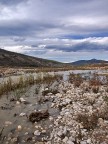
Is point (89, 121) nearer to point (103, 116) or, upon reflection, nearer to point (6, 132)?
point (103, 116)

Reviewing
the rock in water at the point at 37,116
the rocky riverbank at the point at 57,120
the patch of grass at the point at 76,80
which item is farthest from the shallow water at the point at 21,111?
the patch of grass at the point at 76,80

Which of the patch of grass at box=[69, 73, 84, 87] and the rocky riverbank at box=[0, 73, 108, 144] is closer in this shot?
the rocky riverbank at box=[0, 73, 108, 144]

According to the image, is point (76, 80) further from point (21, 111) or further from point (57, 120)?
point (57, 120)

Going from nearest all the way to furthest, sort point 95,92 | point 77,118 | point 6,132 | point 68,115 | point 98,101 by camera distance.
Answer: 1. point 6,132
2. point 77,118
3. point 68,115
4. point 98,101
5. point 95,92

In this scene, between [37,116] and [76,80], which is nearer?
[37,116]

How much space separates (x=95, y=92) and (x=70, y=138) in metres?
11.2

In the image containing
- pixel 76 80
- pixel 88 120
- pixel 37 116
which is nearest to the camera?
pixel 88 120

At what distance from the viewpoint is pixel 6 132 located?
1605 centimetres

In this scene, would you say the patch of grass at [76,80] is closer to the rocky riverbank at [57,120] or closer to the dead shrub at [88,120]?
the rocky riverbank at [57,120]

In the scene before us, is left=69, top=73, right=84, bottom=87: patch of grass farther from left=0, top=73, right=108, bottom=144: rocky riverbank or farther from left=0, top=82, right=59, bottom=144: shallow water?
left=0, top=73, right=108, bottom=144: rocky riverbank

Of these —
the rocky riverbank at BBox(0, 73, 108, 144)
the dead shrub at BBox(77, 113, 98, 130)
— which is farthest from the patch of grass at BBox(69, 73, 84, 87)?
the dead shrub at BBox(77, 113, 98, 130)

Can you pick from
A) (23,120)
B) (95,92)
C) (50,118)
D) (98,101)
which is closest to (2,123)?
(23,120)

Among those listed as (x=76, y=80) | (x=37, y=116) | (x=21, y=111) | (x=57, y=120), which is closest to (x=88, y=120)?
(x=57, y=120)

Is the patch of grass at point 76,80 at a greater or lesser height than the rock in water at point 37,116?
greater
